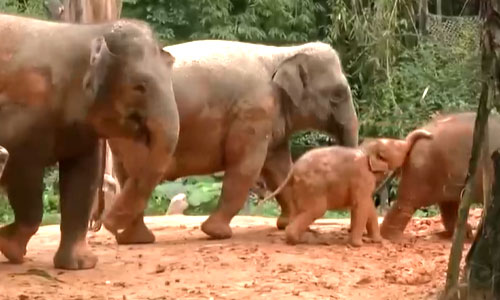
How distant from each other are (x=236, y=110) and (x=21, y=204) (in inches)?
77.2

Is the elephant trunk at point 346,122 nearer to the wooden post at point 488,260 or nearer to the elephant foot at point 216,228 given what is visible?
the elephant foot at point 216,228

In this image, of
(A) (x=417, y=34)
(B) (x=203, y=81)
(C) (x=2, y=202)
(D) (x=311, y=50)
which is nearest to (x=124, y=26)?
(B) (x=203, y=81)

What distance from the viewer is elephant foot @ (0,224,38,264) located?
6465mm

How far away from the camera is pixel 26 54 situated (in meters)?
6.36

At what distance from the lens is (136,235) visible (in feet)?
25.0

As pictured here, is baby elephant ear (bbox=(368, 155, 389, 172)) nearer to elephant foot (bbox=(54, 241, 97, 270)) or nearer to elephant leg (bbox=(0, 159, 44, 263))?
elephant foot (bbox=(54, 241, 97, 270))

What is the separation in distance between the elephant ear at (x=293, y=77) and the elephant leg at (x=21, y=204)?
230 centimetres

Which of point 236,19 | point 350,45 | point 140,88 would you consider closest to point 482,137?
point 140,88

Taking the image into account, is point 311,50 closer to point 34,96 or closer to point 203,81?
point 203,81

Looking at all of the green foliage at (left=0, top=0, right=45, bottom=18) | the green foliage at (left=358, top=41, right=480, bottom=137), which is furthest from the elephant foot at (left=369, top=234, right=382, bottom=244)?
the green foliage at (left=0, top=0, right=45, bottom=18)

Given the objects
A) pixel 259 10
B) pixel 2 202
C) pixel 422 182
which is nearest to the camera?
pixel 422 182

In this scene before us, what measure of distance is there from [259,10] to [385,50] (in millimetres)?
2524

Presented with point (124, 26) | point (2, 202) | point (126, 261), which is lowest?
point (2, 202)

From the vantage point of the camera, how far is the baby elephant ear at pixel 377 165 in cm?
748
